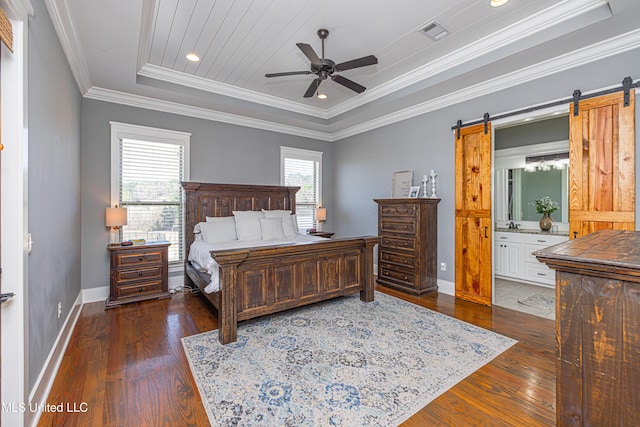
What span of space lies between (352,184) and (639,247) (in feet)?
15.3

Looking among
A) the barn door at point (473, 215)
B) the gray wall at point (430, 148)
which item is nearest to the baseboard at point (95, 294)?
the gray wall at point (430, 148)

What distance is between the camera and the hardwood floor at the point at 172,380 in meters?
1.75

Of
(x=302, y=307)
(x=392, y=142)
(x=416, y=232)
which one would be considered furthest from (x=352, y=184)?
(x=302, y=307)

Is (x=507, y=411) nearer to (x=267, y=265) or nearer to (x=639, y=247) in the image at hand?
(x=639, y=247)

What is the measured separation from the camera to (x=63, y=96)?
2.64m

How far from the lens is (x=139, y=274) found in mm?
3758

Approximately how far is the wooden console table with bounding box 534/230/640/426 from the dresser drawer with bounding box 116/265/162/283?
416 centimetres

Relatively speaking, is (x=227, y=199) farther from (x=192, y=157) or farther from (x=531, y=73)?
(x=531, y=73)

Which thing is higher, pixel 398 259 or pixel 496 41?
pixel 496 41

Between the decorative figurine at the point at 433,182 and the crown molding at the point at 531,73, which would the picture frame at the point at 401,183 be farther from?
the crown molding at the point at 531,73

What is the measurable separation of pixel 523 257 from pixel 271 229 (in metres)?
4.13

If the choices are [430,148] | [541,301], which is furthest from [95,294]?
[541,301]

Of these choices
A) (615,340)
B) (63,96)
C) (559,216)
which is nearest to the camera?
(615,340)

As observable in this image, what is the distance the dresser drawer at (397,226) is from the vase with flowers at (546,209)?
238 centimetres
